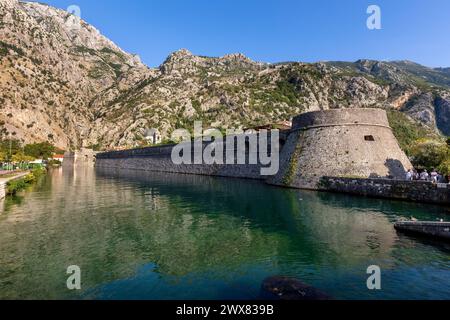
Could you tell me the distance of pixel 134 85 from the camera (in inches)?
7254

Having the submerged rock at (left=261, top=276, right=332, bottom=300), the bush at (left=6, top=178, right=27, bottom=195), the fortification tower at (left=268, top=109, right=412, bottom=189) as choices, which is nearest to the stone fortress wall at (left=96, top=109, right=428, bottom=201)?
the fortification tower at (left=268, top=109, right=412, bottom=189)

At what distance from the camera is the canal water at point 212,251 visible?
34.2 feet

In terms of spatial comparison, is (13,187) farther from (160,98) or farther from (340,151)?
(160,98)

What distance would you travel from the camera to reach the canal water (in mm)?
10412

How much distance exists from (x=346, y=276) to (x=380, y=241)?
547 centimetres

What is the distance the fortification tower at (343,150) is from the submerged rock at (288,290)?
26030mm

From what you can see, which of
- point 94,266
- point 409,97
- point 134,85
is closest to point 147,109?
point 134,85

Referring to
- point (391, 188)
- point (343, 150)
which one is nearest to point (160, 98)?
point (343, 150)

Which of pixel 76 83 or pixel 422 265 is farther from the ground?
pixel 76 83

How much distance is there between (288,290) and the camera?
9.80 meters
